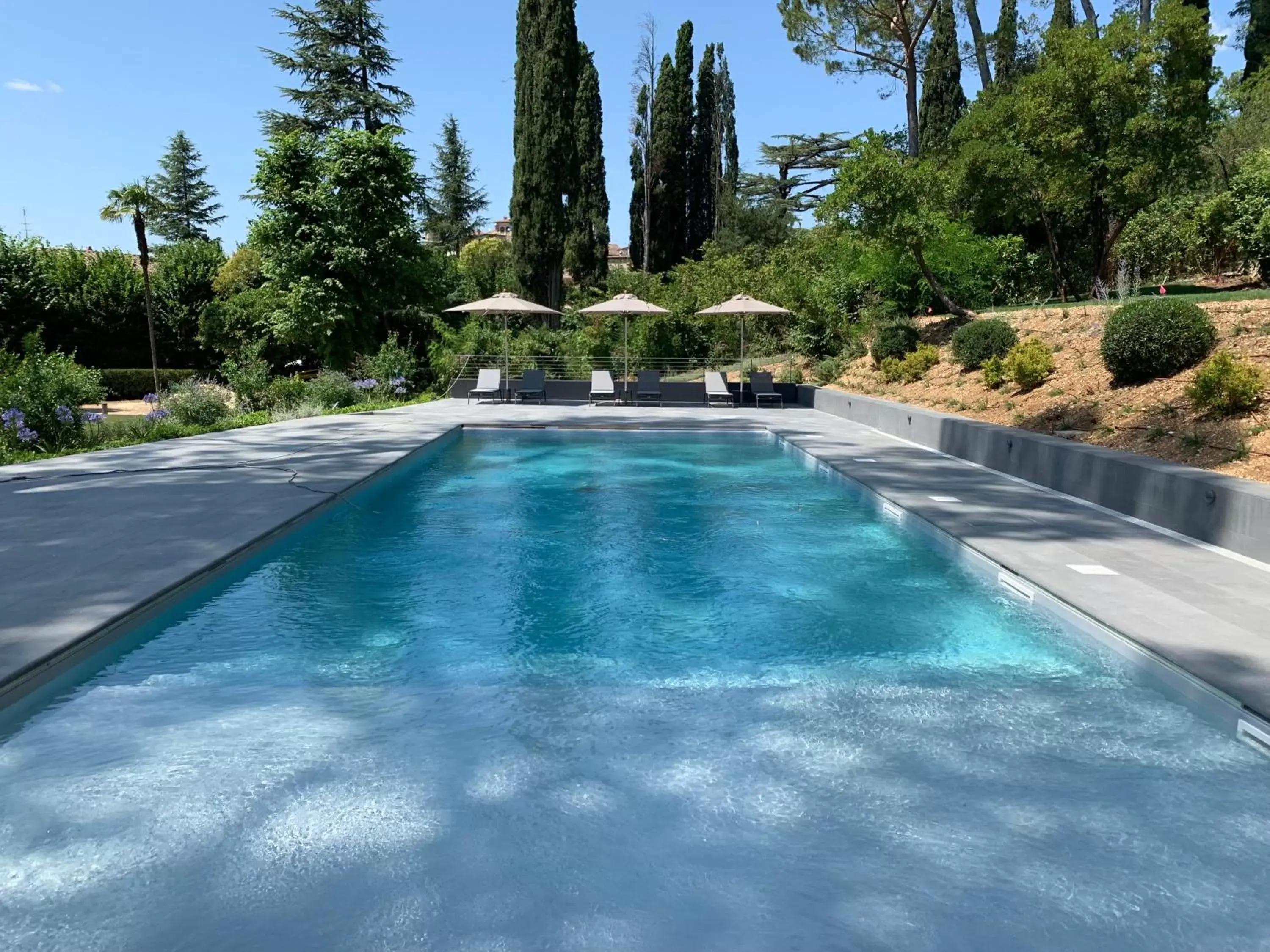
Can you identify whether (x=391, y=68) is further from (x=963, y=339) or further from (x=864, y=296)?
(x=963, y=339)

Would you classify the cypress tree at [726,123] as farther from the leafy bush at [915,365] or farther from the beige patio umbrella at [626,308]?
the leafy bush at [915,365]

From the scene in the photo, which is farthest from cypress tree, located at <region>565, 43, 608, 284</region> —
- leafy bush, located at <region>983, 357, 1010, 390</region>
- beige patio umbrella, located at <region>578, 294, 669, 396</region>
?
leafy bush, located at <region>983, 357, 1010, 390</region>

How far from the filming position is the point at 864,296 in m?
21.4

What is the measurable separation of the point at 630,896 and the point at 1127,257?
23478mm

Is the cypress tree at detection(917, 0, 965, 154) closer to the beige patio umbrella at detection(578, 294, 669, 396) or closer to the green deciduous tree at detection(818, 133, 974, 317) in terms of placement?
the green deciduous tree at detection(818, 133, 974, 317)

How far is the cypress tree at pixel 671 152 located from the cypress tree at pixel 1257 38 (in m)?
20.9

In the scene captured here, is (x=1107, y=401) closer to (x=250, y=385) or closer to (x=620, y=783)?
(x=620, y=783)

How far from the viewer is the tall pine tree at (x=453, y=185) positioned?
156 ft

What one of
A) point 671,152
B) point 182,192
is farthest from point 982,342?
point 182,192

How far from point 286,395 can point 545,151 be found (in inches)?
560

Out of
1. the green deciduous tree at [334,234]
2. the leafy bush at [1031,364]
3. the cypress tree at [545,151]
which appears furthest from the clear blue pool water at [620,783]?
the cypress tree at [545,151]

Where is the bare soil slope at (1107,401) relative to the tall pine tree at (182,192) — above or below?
below

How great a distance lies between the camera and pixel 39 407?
35.2 ft

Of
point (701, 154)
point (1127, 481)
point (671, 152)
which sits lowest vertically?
point (1127, 481)
